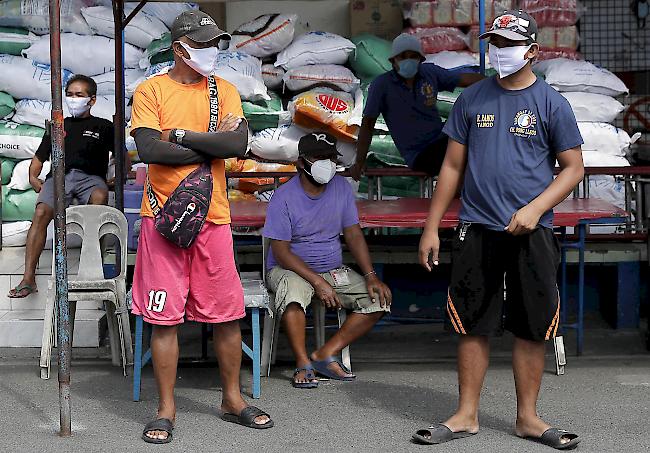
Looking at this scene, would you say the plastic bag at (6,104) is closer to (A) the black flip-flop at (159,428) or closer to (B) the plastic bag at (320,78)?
(B) the plastic bag at (320,78)

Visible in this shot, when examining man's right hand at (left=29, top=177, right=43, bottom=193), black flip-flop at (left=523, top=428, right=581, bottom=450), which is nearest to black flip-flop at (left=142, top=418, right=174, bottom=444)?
black flip-flop at (left=523, top=428, right=581, bottom=450)

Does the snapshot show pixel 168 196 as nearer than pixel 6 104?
Yes

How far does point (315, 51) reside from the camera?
852 cm

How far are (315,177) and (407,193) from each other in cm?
236

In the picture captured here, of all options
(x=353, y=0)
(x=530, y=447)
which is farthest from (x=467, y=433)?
(x=353, y=0)

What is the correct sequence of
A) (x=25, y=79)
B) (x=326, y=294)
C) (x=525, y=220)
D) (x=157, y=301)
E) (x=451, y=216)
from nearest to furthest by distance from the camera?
(x=525, y=220) → (x=157, y=301) → (x=326, y=294) → (x=451, y=216) → (x=25, y=79)

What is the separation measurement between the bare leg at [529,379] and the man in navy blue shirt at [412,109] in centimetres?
266

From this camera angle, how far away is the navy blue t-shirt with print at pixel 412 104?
728 cm

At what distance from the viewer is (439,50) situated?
8.69m

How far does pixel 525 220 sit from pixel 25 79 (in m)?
5.04

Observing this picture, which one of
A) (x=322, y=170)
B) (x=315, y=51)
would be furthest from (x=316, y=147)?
(x=315, y=51)

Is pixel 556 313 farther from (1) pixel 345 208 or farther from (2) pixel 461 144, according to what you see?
(1) pixel 345 208

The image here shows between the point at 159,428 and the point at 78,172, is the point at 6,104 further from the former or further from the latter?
the point at 159,428

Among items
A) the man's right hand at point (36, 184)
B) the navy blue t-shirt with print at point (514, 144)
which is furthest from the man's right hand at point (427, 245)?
the man's right hand at point (36, 184)
